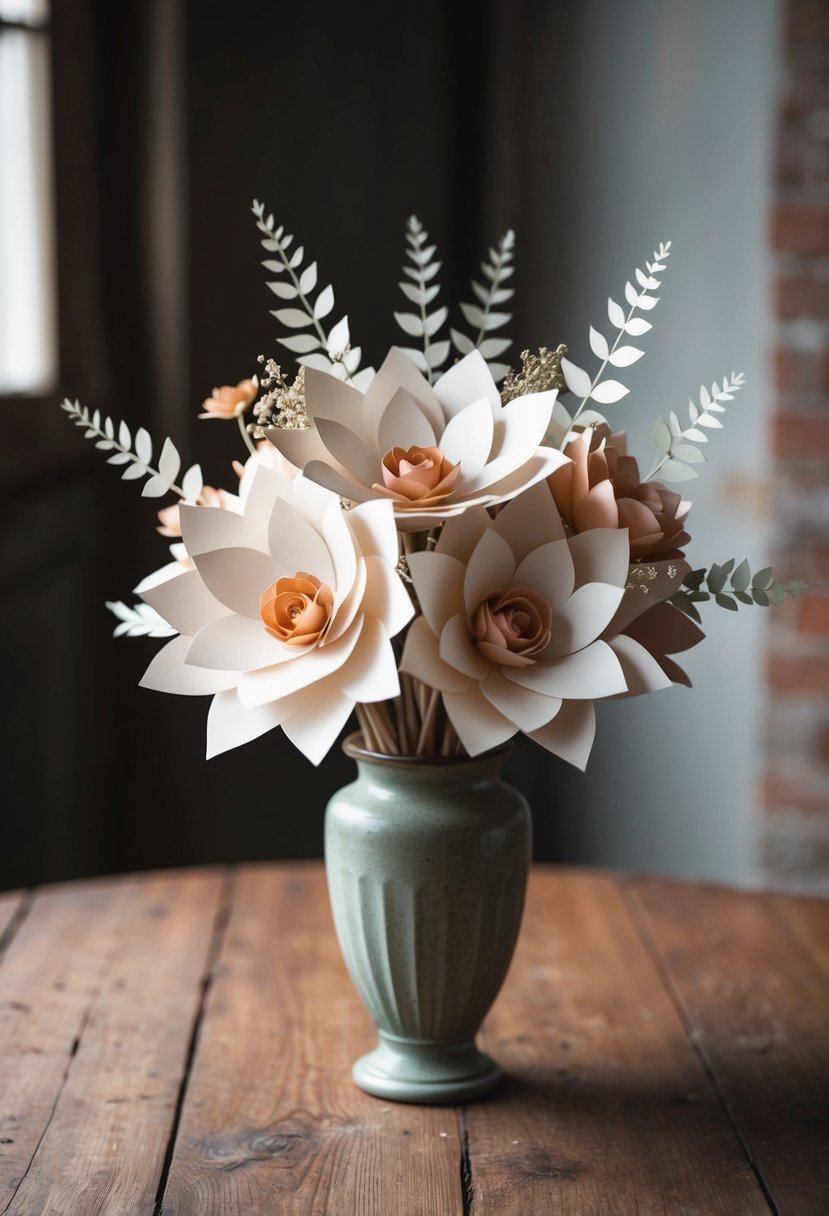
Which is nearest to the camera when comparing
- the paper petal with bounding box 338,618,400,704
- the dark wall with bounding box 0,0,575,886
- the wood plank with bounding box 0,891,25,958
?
the paper petal with bounding box 338,618,400,704

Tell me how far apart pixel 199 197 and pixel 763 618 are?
1.19 metres

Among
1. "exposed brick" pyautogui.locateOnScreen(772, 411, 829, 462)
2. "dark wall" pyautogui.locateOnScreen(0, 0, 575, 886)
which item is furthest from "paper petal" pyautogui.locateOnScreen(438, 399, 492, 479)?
"dark wall" pyautogui.locateOnScreen(0, 0, 575, 886)

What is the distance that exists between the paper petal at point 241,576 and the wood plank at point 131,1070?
14.4 inches

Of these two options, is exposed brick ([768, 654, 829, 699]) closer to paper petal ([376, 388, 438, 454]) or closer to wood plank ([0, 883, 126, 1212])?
wood plank ([0, 883, 126, 1212])

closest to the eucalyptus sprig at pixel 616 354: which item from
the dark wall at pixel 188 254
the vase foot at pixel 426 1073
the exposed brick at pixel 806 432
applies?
the vase foot at pixel 426 1073

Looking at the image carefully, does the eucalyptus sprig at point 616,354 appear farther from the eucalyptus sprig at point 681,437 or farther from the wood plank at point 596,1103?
the wood plank at point 596,1103

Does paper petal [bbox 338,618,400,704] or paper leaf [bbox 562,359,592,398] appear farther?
paper leaf [bbox 562,359,592,398]

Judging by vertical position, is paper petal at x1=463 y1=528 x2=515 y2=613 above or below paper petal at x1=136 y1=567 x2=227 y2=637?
above

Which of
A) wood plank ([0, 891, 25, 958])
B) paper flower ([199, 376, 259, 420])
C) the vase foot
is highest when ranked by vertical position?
paper flower ([199, 376, 259, 420])

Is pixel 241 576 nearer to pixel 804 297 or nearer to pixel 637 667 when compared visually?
pixel 637 667

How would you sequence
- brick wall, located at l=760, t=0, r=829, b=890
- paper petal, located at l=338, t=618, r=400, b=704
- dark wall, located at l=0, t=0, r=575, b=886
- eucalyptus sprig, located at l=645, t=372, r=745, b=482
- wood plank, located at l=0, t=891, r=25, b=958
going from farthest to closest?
dark wall, located at l=0, t=0, r=575, b=886
brick wall, located at l=760, t=0, r=829, b=890
wood plank, located at l=0, t=891, r=25, b=958
eucalyptus sprig, located at l=645, t=372, r=745, b=482
paper petal, located at l=338, t=618, r=400, b=704

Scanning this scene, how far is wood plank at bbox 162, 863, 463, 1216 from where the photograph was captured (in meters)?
0.83

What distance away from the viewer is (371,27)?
2.42 metres

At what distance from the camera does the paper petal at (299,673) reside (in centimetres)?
81
